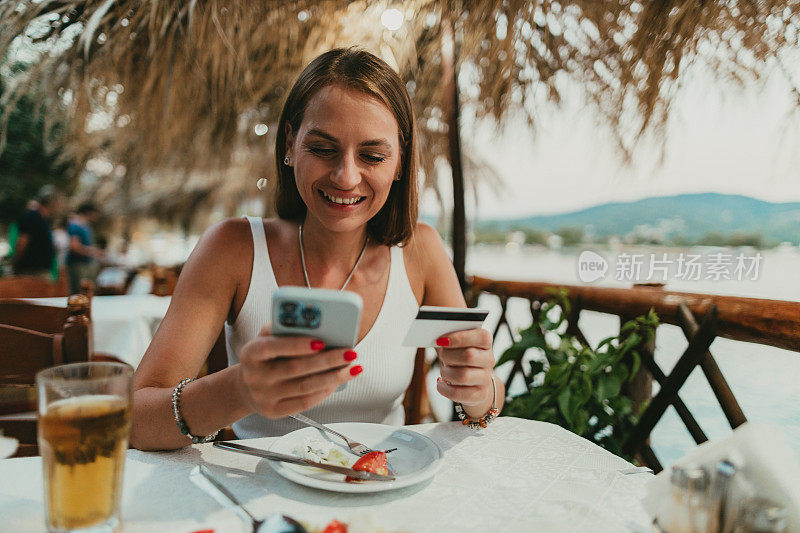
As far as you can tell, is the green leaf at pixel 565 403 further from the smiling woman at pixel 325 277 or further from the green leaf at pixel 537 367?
the smiling woman at pixel 325 277

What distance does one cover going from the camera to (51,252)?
6559mm

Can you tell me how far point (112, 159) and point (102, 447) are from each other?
18.8 feet

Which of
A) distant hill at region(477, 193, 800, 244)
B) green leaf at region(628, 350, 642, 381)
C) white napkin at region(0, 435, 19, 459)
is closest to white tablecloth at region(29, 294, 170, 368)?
white napkin at region(0, 435, 19, 459)

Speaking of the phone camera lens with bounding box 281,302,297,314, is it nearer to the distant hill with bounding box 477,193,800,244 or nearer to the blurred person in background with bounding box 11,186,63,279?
the distant hill with bounding box 477,193,800,244

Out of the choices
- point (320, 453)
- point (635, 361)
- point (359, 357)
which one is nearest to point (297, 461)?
point (320, 453)

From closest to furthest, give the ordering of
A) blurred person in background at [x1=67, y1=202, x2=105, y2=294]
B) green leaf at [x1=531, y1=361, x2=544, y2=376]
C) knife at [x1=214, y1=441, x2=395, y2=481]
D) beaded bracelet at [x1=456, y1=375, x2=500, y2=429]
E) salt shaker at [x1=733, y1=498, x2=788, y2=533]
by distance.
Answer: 1. salt shaker at [x1=733, y1=498, x2=788, y2=533]
2. knife at [x1=214, y1=441, x2=395, y2=481]
3. beaded bracelet at [x1=456, y1=375, x2=500, y2=429]
4. green leaf at [x1=531, y1=361, x2=544, y2=376]
5. blurred person in background at [x1=67, y1=202, x2=105, y2=294]

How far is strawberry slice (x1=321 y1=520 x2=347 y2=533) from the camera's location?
0.64m

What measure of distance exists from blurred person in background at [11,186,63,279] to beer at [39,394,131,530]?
6.94 metres

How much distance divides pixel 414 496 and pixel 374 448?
223 millimetres

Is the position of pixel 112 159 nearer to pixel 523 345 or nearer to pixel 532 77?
pixel 532 77

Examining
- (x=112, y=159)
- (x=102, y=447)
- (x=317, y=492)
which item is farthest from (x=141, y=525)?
(x=112, y=159)

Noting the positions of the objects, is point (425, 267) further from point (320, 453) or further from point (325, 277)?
point (320, 453)

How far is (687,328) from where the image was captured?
176 cm

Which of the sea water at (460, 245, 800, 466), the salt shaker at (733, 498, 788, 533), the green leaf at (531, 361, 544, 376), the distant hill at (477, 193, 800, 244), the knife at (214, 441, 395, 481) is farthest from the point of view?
the distant hill at (477, 193, 800, 244)
